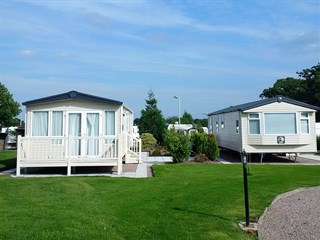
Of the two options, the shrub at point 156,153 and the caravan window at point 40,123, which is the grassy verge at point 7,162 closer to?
the caravan window at point 40,123

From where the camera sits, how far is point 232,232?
17.6 ft

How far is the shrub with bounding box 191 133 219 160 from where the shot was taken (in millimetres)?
18109

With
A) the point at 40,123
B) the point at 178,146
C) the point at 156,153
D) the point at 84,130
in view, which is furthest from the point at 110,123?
the point at 156,153

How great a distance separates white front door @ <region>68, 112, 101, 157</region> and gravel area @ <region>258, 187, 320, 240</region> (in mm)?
7783

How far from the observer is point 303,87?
146ft

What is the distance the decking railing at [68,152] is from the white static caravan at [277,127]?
7.15 m

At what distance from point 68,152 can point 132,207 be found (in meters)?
6.26

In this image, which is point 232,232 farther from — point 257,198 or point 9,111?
point 9,111

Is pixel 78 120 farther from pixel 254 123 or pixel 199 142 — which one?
pixel 254 123

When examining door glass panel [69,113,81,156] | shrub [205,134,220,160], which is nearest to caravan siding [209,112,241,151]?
shrub [205,134,220,160]

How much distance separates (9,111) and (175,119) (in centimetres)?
2130

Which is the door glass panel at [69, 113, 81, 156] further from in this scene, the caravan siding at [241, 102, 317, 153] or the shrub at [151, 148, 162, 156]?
the shrub at [151, 148, 162, 156]

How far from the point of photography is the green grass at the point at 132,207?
17.1 feet

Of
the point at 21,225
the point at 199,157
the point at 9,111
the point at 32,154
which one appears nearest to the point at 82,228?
the point at 21,225
